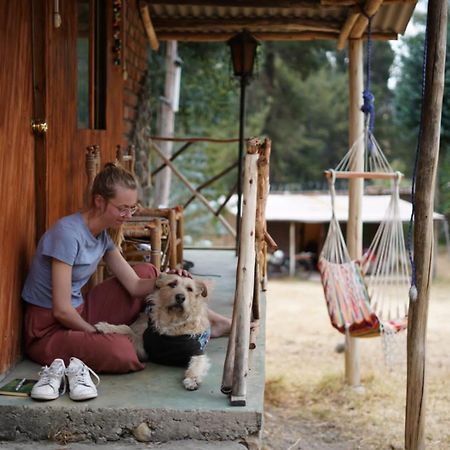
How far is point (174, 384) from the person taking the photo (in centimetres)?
290

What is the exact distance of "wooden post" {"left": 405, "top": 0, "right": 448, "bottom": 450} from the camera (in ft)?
11.8

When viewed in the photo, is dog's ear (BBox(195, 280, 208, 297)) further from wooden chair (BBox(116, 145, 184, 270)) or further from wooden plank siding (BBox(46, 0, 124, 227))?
wooden chair (BBox(116, 145, 184, 270))

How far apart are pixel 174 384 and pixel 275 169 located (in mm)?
19663

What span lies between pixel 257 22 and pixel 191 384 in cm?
474

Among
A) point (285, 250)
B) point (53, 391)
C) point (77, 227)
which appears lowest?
point (285, 250)

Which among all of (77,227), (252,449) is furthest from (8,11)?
(252,449)

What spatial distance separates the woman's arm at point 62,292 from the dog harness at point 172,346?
0.35 meters

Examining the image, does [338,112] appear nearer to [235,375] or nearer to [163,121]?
[163,121]

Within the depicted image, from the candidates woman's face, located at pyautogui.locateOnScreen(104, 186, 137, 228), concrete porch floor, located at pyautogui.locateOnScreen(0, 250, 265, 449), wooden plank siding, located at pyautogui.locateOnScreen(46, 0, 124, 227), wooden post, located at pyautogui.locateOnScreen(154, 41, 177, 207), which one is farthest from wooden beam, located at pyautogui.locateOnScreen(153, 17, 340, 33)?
concrete porch floor, located at pyautogui.locateOnScreen(0, 250, 265, 449)

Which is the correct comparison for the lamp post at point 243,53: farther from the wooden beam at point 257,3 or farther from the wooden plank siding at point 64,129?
the wooden plank siding at point 64,129

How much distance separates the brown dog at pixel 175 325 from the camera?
3.03 metres

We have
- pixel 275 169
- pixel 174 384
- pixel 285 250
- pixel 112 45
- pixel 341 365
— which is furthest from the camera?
pixel 275 169

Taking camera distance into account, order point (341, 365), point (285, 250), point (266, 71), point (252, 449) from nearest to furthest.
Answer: point (252, 449) < point (341, 365) < point (285, 250) < point (266, 71)

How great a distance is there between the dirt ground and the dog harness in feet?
Result: 6.17
